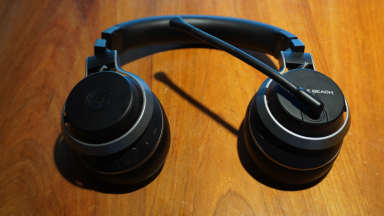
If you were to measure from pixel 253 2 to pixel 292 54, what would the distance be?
1.04 feet

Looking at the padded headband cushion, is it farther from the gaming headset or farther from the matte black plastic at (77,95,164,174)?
the matte black plastic at (77,95,164,174)

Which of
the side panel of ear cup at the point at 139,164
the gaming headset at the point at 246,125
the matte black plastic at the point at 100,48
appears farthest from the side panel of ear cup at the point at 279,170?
the matte black plastic at the point at 100,48

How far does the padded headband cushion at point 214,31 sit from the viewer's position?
59 cm

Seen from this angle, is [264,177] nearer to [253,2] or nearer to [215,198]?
[215,198]

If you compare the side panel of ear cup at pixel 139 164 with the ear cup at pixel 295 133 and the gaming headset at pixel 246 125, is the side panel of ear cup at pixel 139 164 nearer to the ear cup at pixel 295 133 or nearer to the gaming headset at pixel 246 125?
the gaming headset at pixel 246 125

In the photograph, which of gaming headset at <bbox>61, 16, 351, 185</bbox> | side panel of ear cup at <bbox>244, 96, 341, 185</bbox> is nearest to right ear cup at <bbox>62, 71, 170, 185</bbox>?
gaming headset at <bbox>61, 16, 351, 185</bbox>

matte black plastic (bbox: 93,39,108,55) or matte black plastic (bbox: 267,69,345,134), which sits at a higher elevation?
matte black plastic (bbox: 93,39,108,55)

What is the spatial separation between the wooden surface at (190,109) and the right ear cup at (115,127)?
0.09 metres

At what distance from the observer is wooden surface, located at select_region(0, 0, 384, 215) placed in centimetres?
49

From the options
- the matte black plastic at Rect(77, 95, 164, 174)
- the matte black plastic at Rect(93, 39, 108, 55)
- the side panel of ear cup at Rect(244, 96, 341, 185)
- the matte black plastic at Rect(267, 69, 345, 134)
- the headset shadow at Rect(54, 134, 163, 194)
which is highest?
the matte black plastic at Rect(93, 39, 108, 55)

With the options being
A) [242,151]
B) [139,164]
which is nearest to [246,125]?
[242,151]

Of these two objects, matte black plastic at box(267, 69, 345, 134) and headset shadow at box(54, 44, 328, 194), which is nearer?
matte black plastic at box(267, 69, 345, 134)

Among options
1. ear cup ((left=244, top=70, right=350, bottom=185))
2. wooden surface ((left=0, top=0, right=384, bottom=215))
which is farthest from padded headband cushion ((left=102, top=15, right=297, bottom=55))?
ear cup ((left=244, top=70, right=350, bottom=185))

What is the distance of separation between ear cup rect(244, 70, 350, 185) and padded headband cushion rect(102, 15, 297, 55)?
0.57ft
